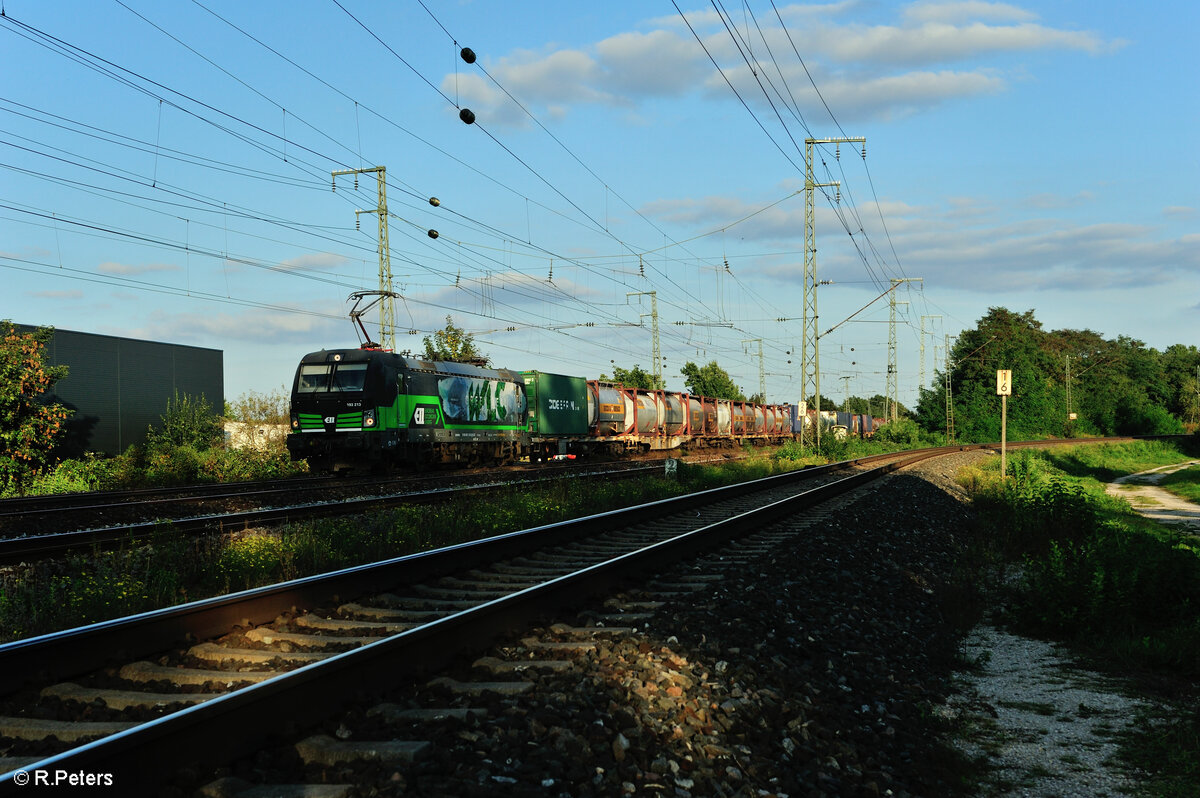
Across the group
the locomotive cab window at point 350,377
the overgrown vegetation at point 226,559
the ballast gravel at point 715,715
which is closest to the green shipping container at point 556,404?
the locomotive cab window at point 350,377

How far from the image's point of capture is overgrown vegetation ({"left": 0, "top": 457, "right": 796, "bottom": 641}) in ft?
21.4

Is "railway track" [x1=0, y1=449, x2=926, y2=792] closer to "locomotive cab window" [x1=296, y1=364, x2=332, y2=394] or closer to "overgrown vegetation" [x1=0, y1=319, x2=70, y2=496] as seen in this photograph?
"locomotive cab window" [x1=296, y1=364, x2=332, y2=394]

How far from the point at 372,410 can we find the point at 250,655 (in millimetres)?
17523

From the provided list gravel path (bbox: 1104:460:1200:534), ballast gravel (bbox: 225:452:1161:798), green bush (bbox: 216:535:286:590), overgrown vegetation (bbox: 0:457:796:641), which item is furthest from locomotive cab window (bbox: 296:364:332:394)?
gravel path (bbox: 1104:460:1200:534)

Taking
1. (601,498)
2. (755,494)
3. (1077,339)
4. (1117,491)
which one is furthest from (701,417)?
(1077,339)

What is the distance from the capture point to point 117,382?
3638 cm

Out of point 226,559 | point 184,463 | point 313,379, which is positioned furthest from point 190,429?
point 226,559

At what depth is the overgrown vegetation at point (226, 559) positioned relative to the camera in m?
6.51

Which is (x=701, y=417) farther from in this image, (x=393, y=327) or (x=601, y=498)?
(x=601, y=498)

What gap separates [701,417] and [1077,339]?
101 metres

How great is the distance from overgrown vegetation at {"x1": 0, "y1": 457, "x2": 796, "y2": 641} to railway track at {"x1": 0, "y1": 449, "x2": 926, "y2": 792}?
4.58 ft

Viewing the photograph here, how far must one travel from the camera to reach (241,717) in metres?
3.65

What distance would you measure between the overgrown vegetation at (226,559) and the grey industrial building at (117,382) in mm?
26017

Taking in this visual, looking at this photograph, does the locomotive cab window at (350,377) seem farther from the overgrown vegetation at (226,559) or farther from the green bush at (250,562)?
the green bush at (250,562)
